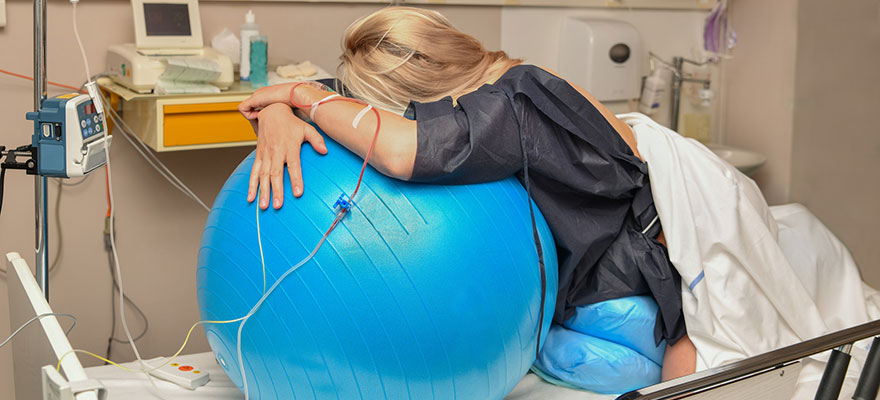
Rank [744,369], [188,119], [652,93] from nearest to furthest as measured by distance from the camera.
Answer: [744,369] → [188,119] → [652,93]

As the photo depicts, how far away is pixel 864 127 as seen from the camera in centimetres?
327

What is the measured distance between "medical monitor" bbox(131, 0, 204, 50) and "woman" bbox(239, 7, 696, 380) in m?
0.75

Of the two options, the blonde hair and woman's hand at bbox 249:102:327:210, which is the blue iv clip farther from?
the blonde hair

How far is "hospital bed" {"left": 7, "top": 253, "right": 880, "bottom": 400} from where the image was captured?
1236 millimetres

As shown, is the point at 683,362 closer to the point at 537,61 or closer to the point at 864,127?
the point at 537,61

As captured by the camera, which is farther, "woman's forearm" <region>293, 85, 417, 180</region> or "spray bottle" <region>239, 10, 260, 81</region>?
"spray bottle" <region>239, 10, 260, 81</region>

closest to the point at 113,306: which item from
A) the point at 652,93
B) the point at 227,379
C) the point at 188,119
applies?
the point at 188,119

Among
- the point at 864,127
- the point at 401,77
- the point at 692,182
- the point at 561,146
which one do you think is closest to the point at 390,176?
the point at 401,77

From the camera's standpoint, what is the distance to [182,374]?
1.86m

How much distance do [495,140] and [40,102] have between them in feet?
2.86

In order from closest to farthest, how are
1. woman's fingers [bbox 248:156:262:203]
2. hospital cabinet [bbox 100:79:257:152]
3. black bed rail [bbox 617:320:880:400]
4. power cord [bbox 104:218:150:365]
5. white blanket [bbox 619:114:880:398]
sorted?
1. black bed rail [bbox 617:320:880:400]
2. woman's fingers [bbox 248:156:262:203]
3. white blanket [bbox 619:114:880:398]
4. hospital cabinet [bbox 100:79:257:152]
5. power cord [bbox 104:218:150:365]

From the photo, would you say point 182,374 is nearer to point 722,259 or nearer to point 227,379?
point 227,379

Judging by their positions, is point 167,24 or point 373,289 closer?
point 373,289

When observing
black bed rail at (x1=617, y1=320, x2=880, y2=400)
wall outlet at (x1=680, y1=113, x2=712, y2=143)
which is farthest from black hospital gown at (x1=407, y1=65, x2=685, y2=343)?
wall outlet at (x1=680, y1=113, x2=712, y2=143)
